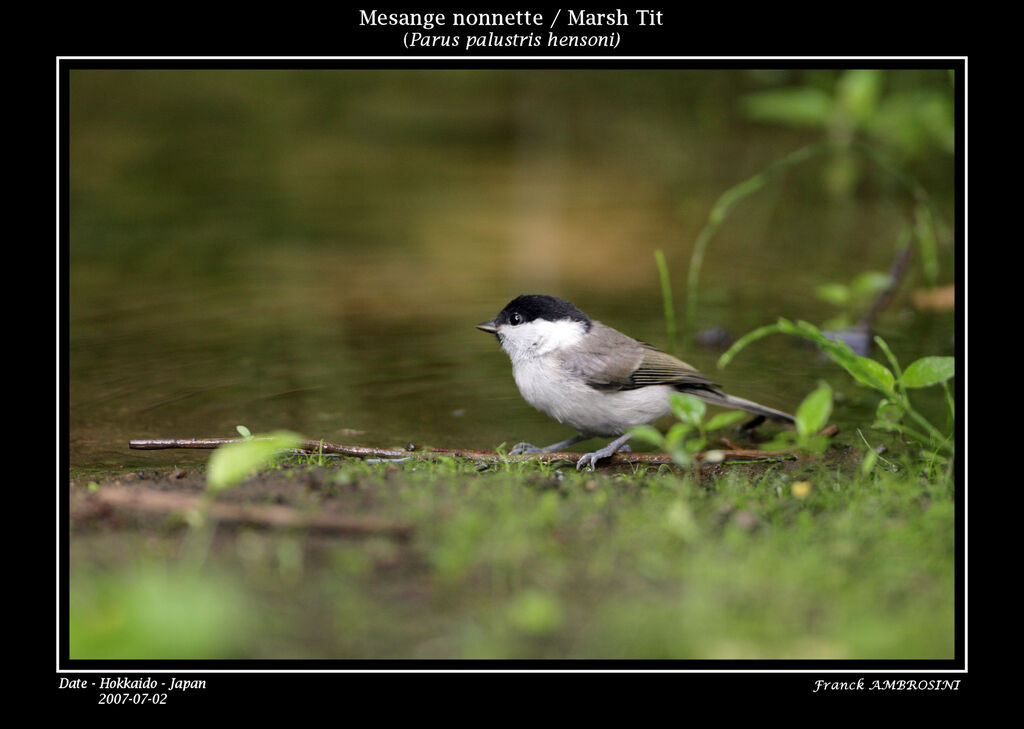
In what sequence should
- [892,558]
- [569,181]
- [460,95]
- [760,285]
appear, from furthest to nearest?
[460,95], [569,181], [760,285], [892,558]

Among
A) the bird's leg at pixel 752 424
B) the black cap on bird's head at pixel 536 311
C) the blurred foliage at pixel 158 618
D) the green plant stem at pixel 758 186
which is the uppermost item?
the green plant stem at pixel 758 186

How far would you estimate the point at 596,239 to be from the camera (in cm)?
882

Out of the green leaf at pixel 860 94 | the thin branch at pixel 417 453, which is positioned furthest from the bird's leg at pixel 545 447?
the green leaf at pixel 860 94

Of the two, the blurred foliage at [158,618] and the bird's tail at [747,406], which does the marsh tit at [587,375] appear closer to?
the bird's tail at [747,406]

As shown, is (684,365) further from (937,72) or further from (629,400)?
(937,72)

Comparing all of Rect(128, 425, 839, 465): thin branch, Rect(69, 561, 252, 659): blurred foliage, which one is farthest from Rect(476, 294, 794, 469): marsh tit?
Rect(69, 561, 252, 659): blurred foliage

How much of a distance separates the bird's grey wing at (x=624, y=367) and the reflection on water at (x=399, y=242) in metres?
0.51

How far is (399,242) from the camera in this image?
883 cm

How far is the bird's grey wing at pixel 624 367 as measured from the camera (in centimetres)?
498

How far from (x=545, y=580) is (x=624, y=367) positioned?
2.21m

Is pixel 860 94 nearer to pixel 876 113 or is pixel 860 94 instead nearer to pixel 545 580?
pixel 876 113

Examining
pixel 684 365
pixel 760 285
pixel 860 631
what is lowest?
pixel 860 631
